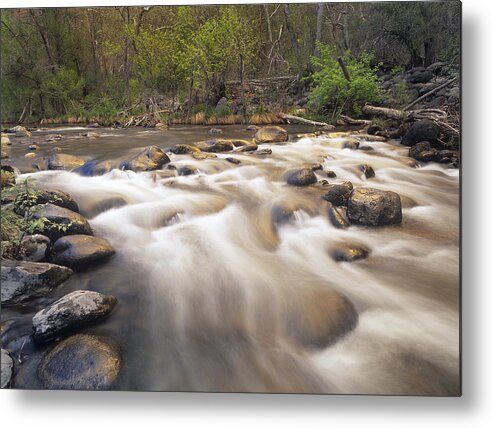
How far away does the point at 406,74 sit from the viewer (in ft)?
5.55

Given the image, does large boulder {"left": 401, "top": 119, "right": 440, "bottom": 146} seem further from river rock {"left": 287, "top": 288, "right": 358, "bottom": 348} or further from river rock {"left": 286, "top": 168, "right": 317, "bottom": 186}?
river rock {"left": 287, "top": 288, "right": 358, "bottom": 348}

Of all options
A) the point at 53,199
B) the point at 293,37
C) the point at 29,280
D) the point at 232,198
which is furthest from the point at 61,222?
the point at 293,37

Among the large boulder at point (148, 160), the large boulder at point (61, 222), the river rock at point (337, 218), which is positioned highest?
the large boulder at point (148, 160)

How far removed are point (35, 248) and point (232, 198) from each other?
2.88 ft

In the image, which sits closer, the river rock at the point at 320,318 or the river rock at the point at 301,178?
the river rock at the point at 320,318

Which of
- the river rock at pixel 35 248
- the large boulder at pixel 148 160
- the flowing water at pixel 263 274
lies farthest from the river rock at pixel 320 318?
the river rock at pixel 35 248

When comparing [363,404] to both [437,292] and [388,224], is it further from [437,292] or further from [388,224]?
[388,224]

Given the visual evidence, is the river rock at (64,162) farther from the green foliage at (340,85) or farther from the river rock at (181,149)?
the green foliage at (340,85)

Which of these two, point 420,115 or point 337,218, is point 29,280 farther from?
point 420,115

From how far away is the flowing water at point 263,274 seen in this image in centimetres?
153

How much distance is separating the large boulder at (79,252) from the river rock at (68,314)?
132 mm

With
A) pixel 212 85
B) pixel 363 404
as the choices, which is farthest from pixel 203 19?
pixel 363 404

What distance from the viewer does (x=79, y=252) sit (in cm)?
168

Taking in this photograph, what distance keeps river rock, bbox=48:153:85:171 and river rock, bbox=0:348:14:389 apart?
807mm
